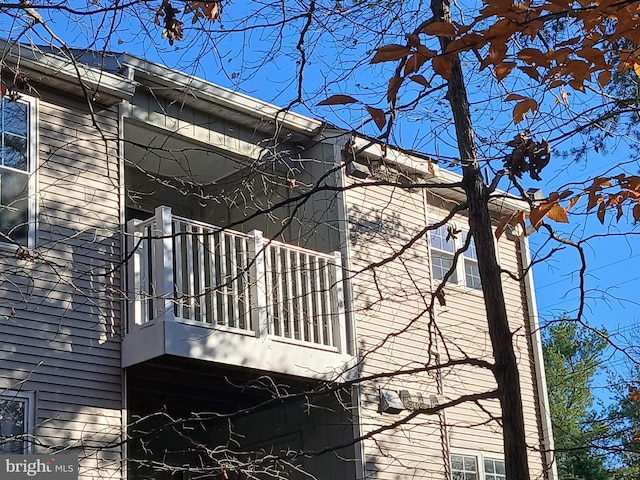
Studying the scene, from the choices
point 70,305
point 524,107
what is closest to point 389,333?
point 70,305

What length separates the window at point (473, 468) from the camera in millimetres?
11914

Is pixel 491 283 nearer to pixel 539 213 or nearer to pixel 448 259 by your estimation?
pixel 539 213

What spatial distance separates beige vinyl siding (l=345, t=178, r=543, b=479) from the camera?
11.0 metres

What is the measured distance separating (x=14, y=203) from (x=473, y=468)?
6761mm

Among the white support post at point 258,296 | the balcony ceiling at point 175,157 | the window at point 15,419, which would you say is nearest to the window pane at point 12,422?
the window at point 15,419

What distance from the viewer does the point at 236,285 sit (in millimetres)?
9711

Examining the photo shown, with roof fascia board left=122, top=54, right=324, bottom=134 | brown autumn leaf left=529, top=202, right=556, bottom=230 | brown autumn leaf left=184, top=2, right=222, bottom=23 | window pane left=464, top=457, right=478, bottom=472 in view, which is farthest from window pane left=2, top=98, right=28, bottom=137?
window pane left=464, top=457, right=478, bottom=472

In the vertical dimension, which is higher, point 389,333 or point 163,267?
point 163,267

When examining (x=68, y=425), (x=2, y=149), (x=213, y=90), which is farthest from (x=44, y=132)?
(x=68, y=425)

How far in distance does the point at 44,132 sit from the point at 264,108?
115 inches

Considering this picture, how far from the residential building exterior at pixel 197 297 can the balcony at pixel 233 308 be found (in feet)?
0.08

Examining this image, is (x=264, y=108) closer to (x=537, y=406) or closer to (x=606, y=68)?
(x=537, y=406)

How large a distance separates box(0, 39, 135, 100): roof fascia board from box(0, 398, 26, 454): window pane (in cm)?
293

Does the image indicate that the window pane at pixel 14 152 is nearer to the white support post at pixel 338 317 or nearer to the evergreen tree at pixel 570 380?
the white support post at pixel 338 317
